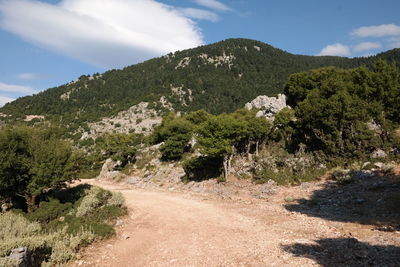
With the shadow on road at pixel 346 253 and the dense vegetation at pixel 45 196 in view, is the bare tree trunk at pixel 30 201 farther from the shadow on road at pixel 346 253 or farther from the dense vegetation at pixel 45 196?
the shadow on road at pixel 346 253

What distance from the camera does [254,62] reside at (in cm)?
10675

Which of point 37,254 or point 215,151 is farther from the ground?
point 215,151

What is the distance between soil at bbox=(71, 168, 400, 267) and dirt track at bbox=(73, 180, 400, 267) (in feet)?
0.07

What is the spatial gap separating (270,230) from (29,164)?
12.5 metres

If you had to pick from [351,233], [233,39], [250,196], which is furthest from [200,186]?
[233,39]

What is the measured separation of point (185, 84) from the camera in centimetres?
9300

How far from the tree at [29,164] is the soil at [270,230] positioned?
15.1ft

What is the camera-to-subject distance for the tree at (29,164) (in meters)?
13.0

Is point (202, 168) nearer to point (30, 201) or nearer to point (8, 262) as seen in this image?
point (30, 201)

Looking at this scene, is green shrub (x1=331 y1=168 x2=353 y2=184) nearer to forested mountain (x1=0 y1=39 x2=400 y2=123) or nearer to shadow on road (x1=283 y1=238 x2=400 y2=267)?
shadow on road (x1=283 y1=238 x2=400 y2=267)

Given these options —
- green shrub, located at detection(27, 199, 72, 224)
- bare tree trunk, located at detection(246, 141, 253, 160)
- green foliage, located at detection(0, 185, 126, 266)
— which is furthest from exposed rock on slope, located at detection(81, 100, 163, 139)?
green shrub, located at detection(27, 199, 72, 224)

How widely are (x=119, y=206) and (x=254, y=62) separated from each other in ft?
334

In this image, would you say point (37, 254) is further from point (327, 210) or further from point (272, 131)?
point (272, 131)

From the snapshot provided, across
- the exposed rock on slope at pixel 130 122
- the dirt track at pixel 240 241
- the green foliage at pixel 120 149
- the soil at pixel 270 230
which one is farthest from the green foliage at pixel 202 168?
the exposed rock on slope at pixel 130 122
